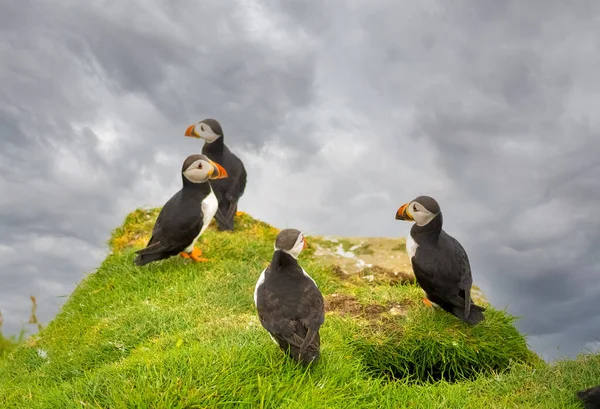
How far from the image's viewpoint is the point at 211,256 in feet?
31.5

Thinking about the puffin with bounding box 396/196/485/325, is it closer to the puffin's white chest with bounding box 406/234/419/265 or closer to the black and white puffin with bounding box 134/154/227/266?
the puffin's white chest with bounding box 406/234/419/265

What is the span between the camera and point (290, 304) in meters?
4.83

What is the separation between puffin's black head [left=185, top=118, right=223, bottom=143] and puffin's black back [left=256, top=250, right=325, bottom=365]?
6.05 m

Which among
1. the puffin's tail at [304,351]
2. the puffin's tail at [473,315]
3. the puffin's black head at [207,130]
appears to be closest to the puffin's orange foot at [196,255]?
the puffin's black head at [207,130]

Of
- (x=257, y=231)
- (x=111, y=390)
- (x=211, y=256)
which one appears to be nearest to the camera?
(x=111, y=390)

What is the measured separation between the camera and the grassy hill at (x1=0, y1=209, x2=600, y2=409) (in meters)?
4.67

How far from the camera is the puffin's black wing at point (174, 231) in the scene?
327 inches

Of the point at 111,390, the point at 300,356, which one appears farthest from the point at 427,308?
the point at 111,390

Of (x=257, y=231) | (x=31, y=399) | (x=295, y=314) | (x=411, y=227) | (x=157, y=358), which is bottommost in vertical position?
(x=31, y=399)

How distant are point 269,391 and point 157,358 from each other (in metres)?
1.14

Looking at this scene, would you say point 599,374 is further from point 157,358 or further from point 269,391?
point 157,358

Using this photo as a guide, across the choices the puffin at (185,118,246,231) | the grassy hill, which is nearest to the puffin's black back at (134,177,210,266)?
the grassy hill

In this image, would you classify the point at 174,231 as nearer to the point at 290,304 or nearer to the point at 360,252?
the point at 290,304

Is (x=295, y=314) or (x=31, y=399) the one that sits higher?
(x=295, y=314)
